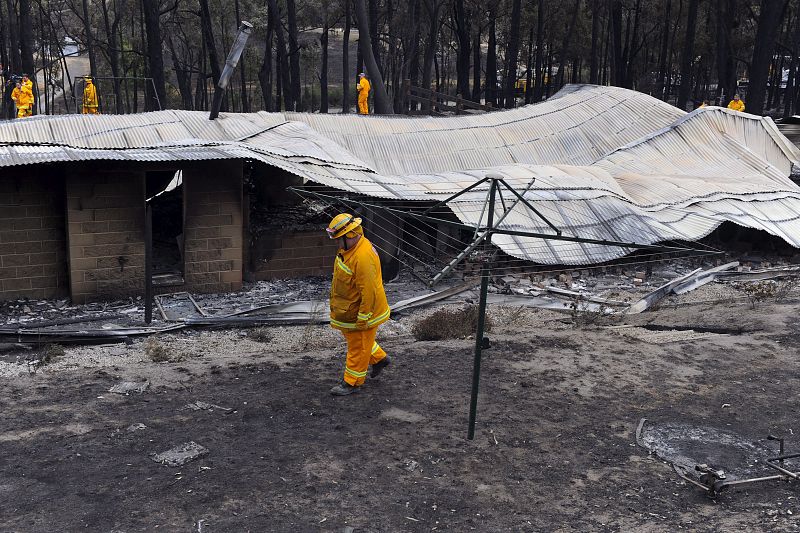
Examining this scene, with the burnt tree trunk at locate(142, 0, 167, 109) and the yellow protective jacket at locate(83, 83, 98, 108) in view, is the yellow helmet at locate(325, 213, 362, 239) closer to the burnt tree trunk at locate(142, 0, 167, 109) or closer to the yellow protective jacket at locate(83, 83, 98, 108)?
the yellow protective jacket at locate(83, 83, 98, 108)

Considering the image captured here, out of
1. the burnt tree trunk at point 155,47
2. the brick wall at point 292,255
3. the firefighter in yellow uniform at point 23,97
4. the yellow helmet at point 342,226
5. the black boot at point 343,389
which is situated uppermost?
the burnt tree trunk at point 155,47

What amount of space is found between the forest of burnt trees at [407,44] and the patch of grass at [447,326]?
13.9m

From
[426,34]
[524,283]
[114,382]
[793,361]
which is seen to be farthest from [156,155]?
[426,34]

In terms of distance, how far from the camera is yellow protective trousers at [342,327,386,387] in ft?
23.2

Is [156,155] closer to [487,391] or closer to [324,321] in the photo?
[324,321]

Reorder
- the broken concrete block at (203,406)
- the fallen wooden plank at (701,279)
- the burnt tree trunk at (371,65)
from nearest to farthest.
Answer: the broken concrete block at (203,406)
the fallen wooden plank at (701,279)
the burnt tree trunk at (371,65)

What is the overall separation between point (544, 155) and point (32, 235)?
8842mm

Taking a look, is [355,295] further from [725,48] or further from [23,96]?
[725,48]

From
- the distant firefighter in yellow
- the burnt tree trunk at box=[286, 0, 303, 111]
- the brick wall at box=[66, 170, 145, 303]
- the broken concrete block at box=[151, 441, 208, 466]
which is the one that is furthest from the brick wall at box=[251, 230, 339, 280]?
the burnt tree trunk at box=[286, 0, 303, 111]

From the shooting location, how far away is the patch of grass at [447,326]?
935 cm

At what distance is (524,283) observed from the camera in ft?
38.8

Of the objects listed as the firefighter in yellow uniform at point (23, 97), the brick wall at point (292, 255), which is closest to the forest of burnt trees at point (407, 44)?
the firefighter in yellow uniform at point (23, 97)

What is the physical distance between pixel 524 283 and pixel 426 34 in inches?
994

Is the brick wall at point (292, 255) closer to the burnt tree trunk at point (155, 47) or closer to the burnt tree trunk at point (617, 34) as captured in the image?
the burnt tree trunk at point (155, 47)
